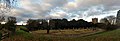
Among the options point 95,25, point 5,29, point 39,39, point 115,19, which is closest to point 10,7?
point 39,39

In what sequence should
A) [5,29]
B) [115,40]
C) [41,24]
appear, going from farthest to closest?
1. [41,24]
2. [5,29]
3. [115,40]

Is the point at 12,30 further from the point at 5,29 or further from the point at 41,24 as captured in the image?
the point at 41,24

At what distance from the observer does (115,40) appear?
104ft

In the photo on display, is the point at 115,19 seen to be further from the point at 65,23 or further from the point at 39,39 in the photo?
the point at 39,39

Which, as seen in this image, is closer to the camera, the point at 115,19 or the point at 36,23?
the point at 36,23

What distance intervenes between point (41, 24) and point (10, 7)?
60.2 m

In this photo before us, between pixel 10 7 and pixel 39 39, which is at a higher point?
pixel 10 7

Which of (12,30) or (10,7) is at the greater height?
(10,7)

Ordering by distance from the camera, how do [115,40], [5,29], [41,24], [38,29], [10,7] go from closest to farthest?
[10,7] < [115,40] < [5,29] < [38,29] < [41,24]

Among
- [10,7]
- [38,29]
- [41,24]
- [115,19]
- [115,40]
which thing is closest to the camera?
[10,7]

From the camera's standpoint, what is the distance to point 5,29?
1727 inches

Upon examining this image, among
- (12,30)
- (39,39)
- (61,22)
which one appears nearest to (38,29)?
(61,22)

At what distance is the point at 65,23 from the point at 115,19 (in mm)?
31525

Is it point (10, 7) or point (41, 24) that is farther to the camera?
point (41, 24)
